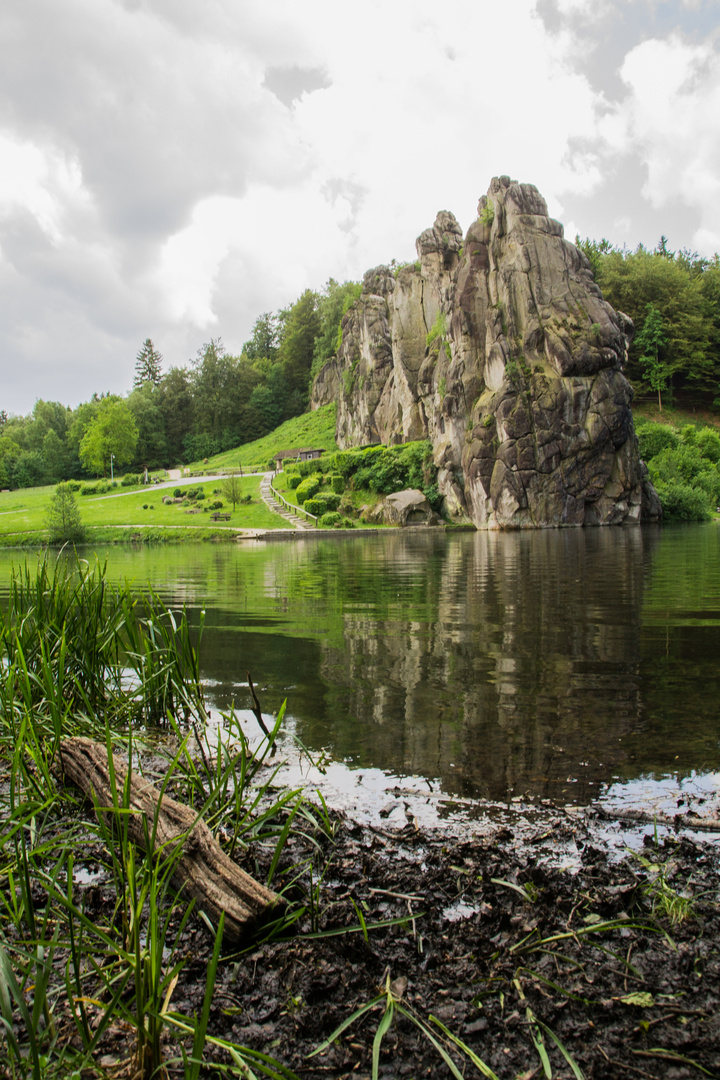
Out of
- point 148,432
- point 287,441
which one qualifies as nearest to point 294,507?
point 287,441

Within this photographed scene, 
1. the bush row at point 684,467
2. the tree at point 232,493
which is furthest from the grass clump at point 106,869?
the tree at point 232,493

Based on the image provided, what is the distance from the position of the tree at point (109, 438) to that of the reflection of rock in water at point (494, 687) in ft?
271

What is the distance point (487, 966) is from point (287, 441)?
9409 centimetres

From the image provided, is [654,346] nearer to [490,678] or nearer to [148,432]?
[148,432]

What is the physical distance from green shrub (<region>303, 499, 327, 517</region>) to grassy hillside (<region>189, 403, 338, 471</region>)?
28.3 metres

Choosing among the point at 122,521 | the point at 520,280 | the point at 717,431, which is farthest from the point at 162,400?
the point at 717,431

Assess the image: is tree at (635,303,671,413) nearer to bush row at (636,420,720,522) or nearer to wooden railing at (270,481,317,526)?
bush row at (636,420,720,522)

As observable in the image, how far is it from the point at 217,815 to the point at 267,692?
3.85 meters

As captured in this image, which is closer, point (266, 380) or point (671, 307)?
point (671, 307)

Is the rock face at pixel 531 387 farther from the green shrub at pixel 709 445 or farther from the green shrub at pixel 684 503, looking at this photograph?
the green shrub at pixel 709 445

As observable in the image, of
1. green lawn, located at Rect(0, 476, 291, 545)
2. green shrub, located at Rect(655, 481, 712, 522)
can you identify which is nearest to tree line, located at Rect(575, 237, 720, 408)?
green shrub, located at Rect(655, 481, 712, 522)

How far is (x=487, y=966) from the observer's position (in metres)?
2.29

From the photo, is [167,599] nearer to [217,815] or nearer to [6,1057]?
[217,815]

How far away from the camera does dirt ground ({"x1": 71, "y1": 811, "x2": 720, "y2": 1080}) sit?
1918 millimetres
